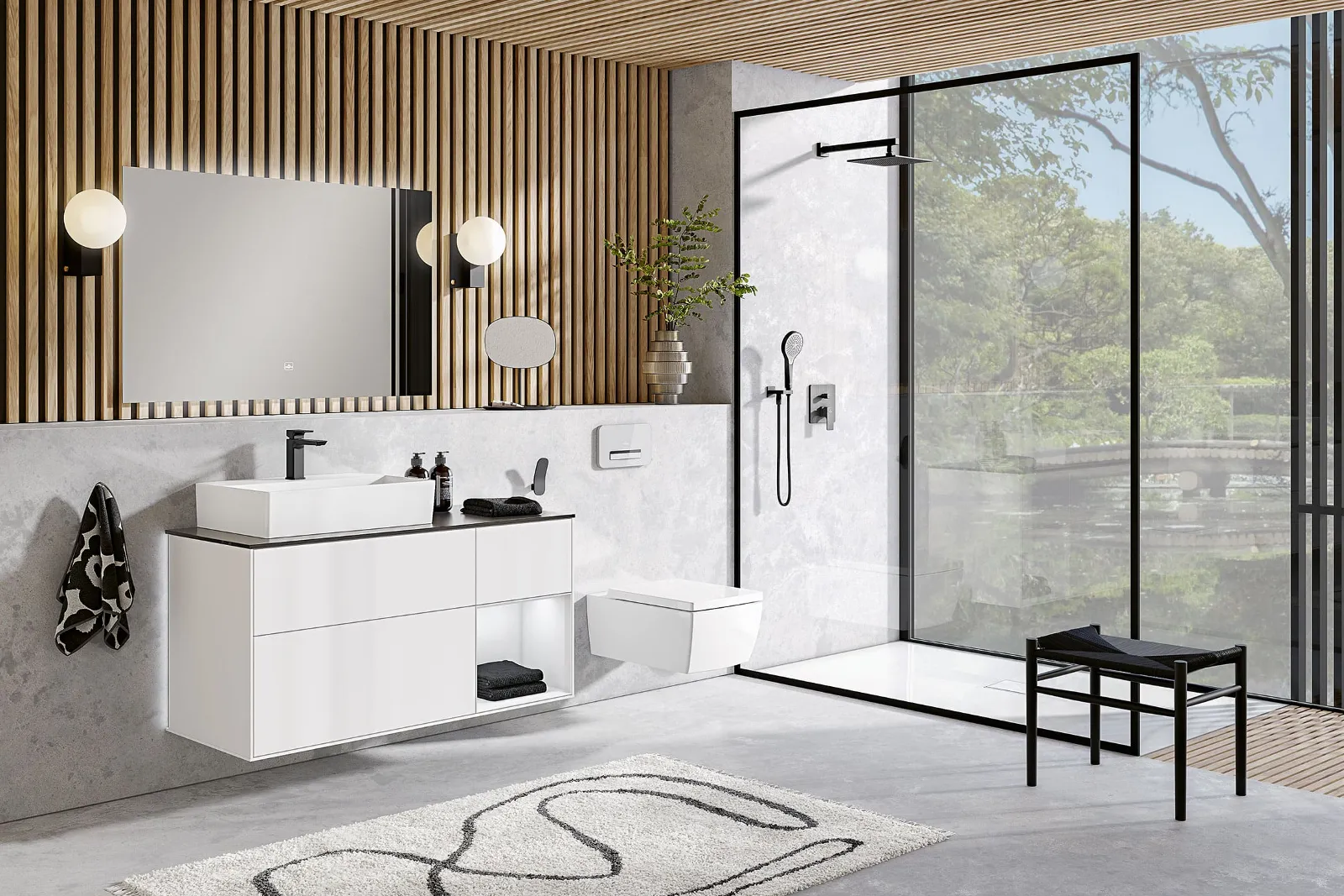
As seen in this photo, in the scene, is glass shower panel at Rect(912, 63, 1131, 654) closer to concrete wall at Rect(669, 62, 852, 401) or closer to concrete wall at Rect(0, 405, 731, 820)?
concrete wall at Rect(669, 62, 852, 401)

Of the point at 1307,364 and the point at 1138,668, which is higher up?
the point at 1307,364

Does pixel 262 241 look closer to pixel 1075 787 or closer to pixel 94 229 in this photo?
pixel 94 229

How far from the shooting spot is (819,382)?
544cm

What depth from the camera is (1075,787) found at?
13.6ft

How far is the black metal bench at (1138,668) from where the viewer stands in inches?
149

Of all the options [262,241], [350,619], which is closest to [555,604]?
[350,619]

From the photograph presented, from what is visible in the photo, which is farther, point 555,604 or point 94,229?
point 555,604

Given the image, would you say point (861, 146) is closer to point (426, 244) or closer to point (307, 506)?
point (426, 244)

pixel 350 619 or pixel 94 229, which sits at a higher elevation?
pixel 94 229

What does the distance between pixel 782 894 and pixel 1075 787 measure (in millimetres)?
1287

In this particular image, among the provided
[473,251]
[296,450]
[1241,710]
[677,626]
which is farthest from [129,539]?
[1241,710]

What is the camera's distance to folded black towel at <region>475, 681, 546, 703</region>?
14.7ft

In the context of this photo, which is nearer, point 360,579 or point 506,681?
point 360,579

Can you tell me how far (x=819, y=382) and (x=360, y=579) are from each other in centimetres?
218
